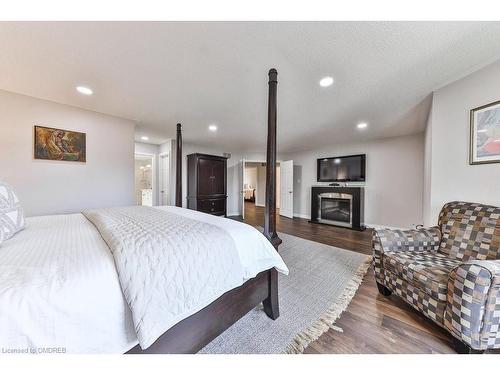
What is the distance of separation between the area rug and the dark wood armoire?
254cm

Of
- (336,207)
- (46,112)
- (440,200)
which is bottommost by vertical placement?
(336,207)

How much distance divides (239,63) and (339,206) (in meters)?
4.33

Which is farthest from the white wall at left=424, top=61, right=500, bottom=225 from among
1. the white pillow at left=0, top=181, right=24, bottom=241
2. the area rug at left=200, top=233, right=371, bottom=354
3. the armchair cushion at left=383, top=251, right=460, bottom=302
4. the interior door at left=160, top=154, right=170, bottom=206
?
the interior door at left=160, top=154, right=170, bottom=206

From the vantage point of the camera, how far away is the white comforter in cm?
57

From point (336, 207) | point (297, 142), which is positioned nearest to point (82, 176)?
point (297, 142)

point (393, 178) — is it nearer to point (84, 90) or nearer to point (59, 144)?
point (84, 90)

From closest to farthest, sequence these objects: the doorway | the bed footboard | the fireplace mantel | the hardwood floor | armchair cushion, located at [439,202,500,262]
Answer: the bed footboard, the hardwood floor, armchair cushion, located at [439,202,500,262], the fireplace mantel, the doorway

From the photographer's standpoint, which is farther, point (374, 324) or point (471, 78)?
point (471, 78)

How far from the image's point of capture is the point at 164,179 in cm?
495

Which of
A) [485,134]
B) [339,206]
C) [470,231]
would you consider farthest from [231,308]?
[339,206]

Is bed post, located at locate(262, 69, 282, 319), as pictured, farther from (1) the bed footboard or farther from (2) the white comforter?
(2) the white comforter
